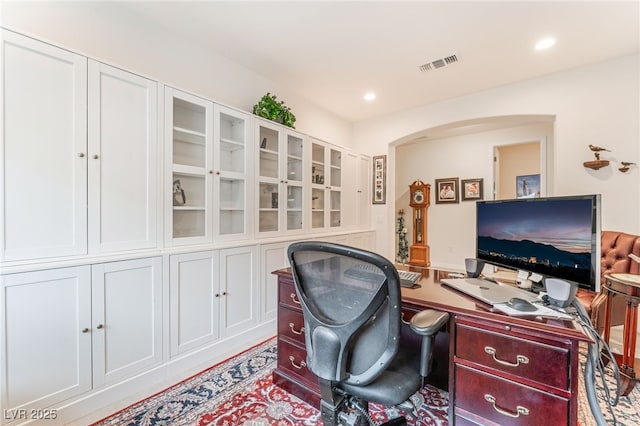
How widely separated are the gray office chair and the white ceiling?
78.3 inches

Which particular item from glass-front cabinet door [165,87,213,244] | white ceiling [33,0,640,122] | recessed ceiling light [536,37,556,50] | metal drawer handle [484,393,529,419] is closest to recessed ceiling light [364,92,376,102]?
white ceiling [33,0,640,122]

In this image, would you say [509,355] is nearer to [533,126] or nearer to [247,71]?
[247,71]

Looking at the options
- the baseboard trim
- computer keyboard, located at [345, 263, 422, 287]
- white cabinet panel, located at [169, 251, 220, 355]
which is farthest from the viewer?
white cabinet panel, located at [169, 251, 220, 355]

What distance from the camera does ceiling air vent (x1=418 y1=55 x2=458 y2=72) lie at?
2.76 m

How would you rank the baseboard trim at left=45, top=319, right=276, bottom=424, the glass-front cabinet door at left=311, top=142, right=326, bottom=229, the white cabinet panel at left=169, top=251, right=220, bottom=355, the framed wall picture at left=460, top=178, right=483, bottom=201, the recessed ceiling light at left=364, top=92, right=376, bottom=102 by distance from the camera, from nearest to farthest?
the baseboard trim at left=45, top=319, right=276, bottom=424, the white cabinet panel at left=169, top=251, right=220, bottom=355, the glass-front cabinet door at left=311, top=142, right=326, bottom=229, the recessed ceiling light at left=364, top=92, right=376, bottom=102, the framed wall picture at left=460, top=178, right=483, bottom=201

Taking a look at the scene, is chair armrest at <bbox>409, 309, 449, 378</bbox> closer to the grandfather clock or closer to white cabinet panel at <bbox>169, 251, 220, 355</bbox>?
white cabinet panel at <bbox>169, 251, 220, 355</bbox>

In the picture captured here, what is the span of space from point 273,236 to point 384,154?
246 centimetres

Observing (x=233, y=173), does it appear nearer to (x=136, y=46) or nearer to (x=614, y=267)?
(x=136, y=46)

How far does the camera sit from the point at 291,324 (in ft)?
5.78

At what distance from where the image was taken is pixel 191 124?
2.31 m

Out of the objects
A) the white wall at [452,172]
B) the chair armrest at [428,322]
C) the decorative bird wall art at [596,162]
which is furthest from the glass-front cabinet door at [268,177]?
the white wall at [452,172]

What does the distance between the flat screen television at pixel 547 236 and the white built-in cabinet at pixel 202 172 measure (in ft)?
6.58

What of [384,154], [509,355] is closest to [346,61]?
[384,154]

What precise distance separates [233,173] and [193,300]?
1.13 meters
